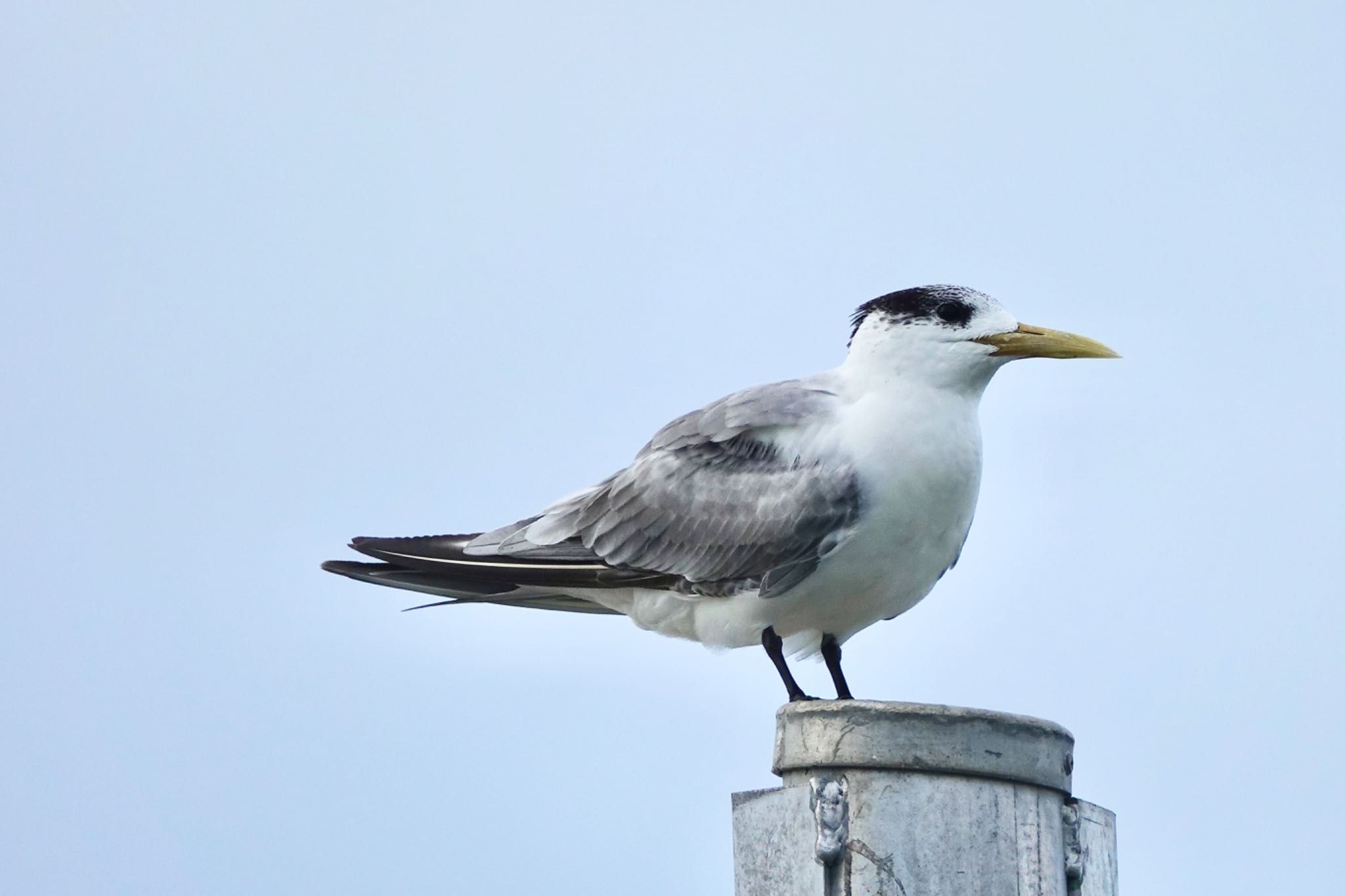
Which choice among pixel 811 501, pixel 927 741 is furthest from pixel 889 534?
pixel 927 741

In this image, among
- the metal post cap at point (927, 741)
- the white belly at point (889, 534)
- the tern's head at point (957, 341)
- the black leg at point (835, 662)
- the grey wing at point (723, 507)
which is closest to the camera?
the metal post cap at point (927, 741)

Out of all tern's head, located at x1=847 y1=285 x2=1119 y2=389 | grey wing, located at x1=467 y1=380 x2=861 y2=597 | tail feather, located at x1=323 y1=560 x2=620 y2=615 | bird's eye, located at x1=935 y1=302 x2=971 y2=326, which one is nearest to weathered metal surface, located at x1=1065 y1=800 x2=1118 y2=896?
grey wing, located at x1=467 y1=380 x2=861 y2=597

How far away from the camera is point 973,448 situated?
303 inches

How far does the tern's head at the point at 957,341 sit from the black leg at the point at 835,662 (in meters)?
1.33

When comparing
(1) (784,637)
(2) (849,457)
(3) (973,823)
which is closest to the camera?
(3) (973,823)

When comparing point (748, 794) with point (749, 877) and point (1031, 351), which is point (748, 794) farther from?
point (1031, 351)

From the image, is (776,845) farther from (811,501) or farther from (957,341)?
(957,341)

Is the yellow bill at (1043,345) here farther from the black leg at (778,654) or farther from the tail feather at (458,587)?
the tail feather at (458,587)

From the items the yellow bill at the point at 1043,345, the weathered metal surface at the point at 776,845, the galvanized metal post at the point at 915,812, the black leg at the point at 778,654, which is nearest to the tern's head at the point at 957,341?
the yellow bill at the point at 1043,345

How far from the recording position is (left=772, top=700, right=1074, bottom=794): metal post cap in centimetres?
605

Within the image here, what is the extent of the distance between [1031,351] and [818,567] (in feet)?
4.42

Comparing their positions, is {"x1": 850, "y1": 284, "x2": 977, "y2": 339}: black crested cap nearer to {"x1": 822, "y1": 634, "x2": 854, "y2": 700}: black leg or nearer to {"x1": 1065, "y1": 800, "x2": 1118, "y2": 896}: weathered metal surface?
{"x1": 822, "y1": 634, "x2": 854, "y2": 700}: black leg

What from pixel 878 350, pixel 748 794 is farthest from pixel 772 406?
pixel 748 794

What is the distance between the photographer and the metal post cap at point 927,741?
6.05 metres
